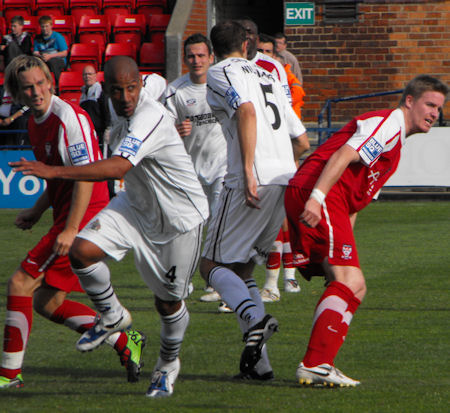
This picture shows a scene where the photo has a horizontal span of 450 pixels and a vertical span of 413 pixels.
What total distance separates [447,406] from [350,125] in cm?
164

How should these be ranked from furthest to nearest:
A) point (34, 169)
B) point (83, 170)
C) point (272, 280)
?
1. point (272, 280)
2. point (83, 170)
3. point (34, 169)

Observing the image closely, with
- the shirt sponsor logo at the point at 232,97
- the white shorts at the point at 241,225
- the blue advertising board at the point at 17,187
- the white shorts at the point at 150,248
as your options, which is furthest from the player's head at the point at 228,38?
the blue advertising board at the point at 17,187

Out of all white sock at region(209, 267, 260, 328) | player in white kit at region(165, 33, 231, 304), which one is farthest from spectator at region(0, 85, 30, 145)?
white sock at region(209, 267, 260, 328)

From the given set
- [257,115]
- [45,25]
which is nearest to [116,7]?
[45,25]

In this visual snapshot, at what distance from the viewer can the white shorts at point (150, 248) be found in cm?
491

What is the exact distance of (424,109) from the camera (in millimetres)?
5164

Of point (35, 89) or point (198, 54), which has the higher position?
point (35, 89)

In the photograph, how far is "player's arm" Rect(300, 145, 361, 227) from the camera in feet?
15.8

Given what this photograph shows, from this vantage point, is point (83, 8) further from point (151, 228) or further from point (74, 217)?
point (151, 228)

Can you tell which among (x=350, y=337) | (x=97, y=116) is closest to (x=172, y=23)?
(x=97, y=116)

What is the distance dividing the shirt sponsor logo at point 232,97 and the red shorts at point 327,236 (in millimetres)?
715

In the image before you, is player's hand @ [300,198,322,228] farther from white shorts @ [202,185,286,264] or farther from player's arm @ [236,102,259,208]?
white shorts @ [202,185,286,264]

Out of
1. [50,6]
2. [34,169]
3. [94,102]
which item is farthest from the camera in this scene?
[50,6]

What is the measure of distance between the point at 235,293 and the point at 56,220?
1.14 meters
